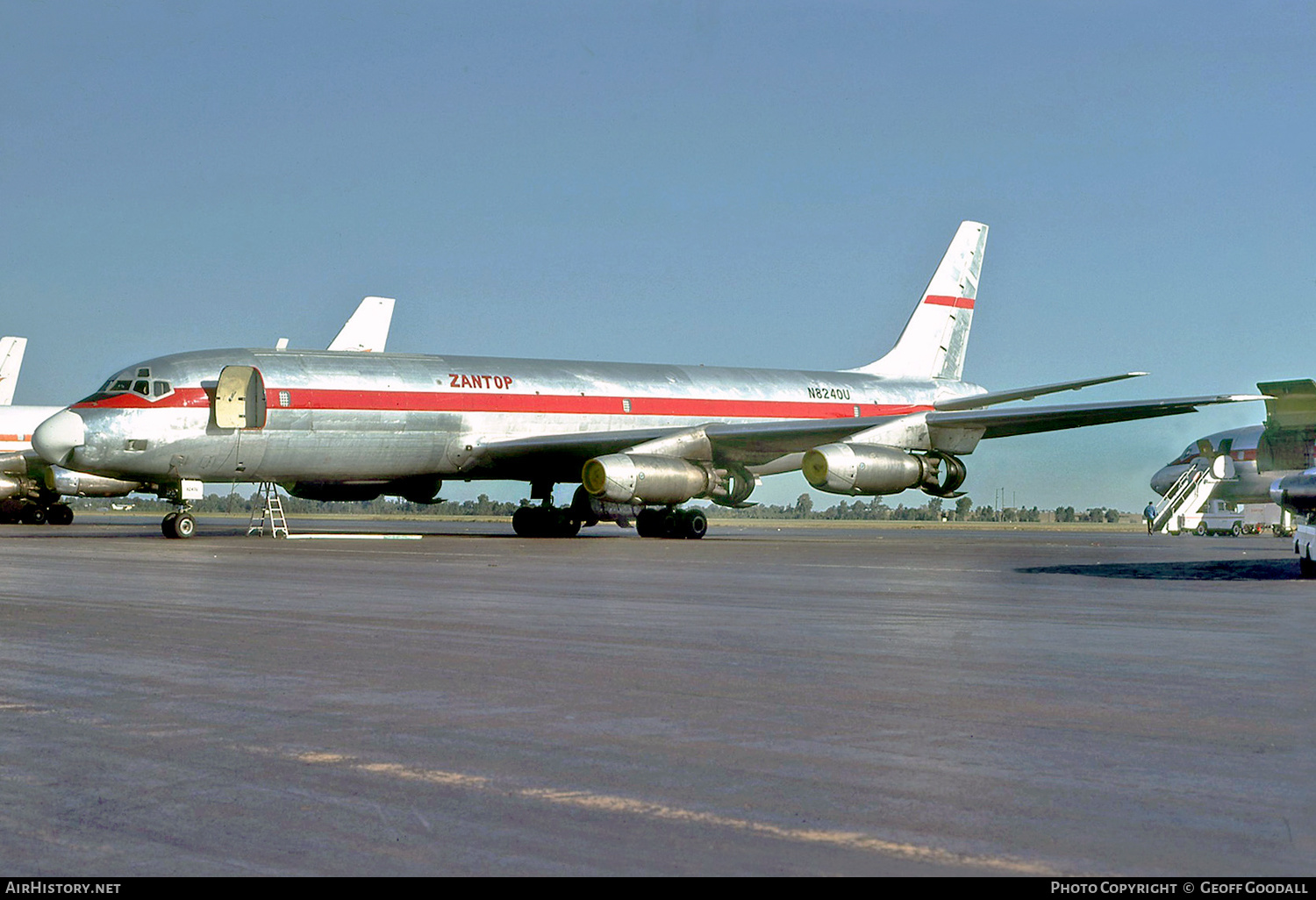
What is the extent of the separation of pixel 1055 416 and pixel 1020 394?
12.8 feet

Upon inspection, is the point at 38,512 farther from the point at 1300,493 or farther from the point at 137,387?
the point at 1300,493

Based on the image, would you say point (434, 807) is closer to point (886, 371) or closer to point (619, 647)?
point (619, 647)

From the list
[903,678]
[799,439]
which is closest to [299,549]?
[799,439]

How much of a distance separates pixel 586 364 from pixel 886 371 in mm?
11579

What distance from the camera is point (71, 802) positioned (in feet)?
17.8

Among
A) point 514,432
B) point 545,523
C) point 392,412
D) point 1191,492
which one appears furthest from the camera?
point 1191,492

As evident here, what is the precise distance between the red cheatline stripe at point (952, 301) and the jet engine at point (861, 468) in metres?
12.2

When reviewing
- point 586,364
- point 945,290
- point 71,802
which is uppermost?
point 945,290

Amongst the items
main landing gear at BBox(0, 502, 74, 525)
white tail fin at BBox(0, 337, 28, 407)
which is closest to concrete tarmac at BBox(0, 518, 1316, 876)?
main landing gear at BBox(0, 502, 74, 525)

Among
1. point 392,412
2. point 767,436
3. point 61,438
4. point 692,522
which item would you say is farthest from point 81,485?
point 767,436

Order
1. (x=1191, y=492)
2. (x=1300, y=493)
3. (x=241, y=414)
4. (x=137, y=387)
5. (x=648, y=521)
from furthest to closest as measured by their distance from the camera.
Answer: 1. (x=1191, y=492)
2. (x=648, y=521)
3. (x=241, y=414)
4. (x=137, y=387)
5. (x=1300, y=493)

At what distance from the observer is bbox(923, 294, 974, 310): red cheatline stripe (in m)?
45.8

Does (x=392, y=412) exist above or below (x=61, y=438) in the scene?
above

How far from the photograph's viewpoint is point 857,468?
33.2 meters
